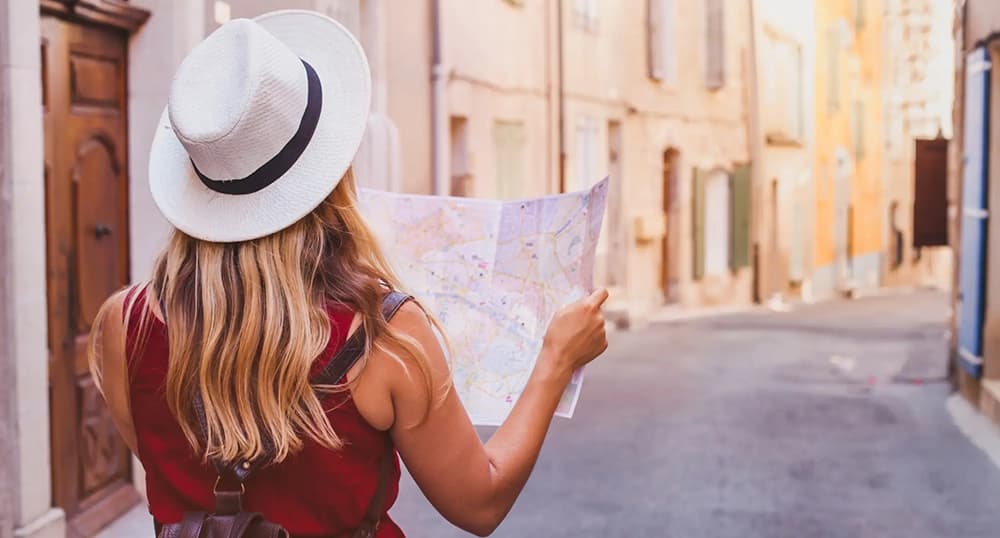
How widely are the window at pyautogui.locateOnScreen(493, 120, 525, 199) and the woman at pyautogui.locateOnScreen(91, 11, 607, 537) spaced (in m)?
11.8

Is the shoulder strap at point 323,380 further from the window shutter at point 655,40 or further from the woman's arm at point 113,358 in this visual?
the window shutter at point 655,40

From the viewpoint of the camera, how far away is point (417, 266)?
2.63 m

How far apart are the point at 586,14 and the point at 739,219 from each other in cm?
667

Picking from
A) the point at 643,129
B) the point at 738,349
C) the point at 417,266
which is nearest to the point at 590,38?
the point at 643,129

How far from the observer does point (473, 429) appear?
205cm

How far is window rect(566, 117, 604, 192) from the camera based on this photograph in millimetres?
16734

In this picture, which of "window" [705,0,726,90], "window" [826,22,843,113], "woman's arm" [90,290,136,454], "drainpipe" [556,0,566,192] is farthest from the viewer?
"window" [826,22,843,113]

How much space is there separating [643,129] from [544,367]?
16976mm

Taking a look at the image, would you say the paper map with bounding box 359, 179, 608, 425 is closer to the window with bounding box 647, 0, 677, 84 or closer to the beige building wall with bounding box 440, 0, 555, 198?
the beige building wall with bounding box 440, 0, 555, 198

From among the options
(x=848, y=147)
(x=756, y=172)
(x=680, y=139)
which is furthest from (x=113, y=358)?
Result: (x=848, y=147)

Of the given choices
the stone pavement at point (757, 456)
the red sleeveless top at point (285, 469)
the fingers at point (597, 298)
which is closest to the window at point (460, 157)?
the stone pavement at point (757, 456)

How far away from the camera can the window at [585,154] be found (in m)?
16.7

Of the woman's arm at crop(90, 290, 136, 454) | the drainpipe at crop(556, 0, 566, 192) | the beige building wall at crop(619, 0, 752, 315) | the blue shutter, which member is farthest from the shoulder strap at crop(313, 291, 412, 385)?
the beige building wall at crop(619, 0, 752, 315)

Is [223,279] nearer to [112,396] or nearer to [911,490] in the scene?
[112,396]
